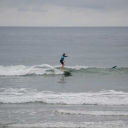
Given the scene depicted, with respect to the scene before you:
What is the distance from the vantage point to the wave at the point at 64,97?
1470 cm

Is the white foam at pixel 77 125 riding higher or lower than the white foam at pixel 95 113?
lower

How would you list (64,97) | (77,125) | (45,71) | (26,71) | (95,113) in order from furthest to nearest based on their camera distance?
(45,71), (26,71), (64,97), (95,113), (77,125)

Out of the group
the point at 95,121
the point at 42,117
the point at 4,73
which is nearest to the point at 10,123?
the point at 42,117

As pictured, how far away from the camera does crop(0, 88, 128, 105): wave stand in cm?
1470

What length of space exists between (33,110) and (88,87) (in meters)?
6.25

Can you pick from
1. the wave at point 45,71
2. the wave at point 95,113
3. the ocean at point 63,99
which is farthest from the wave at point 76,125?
the wave at point 45,71

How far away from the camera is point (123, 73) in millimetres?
24672

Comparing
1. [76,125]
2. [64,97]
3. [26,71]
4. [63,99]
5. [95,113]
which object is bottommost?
[76,125]

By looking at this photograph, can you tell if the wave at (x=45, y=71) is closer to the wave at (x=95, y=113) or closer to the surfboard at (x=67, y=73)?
the surfboard at (x=67, y=73)

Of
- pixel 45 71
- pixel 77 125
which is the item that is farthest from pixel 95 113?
pixel 45 71

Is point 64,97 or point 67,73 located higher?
point 67,73

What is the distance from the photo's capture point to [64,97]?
1570cm

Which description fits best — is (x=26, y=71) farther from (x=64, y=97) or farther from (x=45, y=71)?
(x=64, y=97)

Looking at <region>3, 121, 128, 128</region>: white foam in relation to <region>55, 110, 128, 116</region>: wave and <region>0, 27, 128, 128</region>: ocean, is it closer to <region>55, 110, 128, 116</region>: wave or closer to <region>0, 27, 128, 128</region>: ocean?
<region>0, 27, 128, 128</region>: ocean
